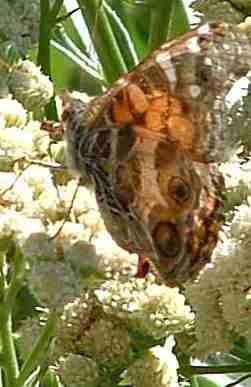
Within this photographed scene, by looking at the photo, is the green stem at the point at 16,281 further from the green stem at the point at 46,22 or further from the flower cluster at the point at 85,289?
the green stem at the point at 46,22

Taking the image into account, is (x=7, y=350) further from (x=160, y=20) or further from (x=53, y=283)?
(x=160, y=20)

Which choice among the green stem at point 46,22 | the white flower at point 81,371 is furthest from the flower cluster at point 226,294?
the green stem at point 46,22

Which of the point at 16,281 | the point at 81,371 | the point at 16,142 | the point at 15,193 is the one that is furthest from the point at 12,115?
the point at 81,371

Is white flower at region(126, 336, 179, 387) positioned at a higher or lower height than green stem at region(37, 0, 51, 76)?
lower

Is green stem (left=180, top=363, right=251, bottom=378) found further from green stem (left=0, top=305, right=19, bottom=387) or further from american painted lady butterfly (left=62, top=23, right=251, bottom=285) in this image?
green stem (left=0, top=305, right=19, bottom=387)

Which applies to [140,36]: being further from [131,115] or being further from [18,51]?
[131,115]

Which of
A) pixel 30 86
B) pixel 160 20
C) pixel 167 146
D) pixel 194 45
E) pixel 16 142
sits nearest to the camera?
pixel 194 45

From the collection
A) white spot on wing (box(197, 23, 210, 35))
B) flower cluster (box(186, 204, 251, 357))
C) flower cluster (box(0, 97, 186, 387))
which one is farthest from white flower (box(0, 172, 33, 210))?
white spot on wing (box(197, 23, 210, 35))
